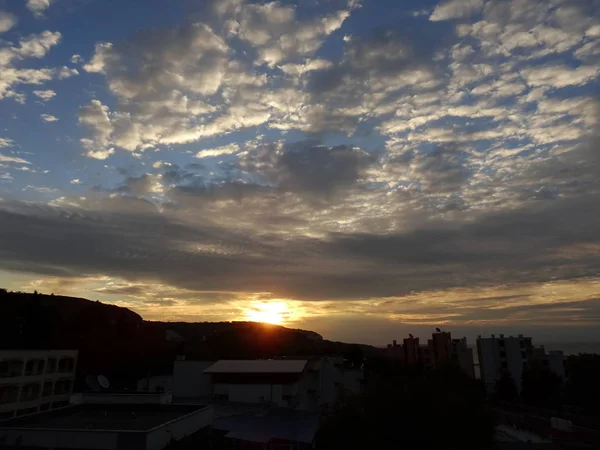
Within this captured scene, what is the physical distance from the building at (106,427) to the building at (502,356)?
75843mm

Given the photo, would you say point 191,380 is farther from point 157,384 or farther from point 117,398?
point 117,398

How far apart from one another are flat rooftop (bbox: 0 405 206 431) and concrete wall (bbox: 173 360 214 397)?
16686 millimetres

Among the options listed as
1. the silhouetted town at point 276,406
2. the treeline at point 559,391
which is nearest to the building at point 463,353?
the silhouetted town at point 276,406

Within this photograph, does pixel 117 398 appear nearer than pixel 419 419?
No

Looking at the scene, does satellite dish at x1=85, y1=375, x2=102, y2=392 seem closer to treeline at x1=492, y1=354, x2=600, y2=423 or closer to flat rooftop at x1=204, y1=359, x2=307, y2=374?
flat rooftop at x1=204, y1=359, x2=307, y2=374

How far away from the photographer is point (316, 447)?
31.6 m

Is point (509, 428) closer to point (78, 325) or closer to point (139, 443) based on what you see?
point (139, 443)

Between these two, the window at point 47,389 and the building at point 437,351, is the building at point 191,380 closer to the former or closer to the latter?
the window at point 47,389

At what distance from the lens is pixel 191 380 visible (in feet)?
157

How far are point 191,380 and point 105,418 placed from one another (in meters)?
21.3

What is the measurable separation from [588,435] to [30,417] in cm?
4595

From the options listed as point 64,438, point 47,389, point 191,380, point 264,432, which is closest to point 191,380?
point 191,380

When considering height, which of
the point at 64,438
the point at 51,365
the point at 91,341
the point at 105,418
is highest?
the point at 91,341

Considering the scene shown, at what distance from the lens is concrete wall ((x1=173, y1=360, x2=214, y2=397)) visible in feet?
155
